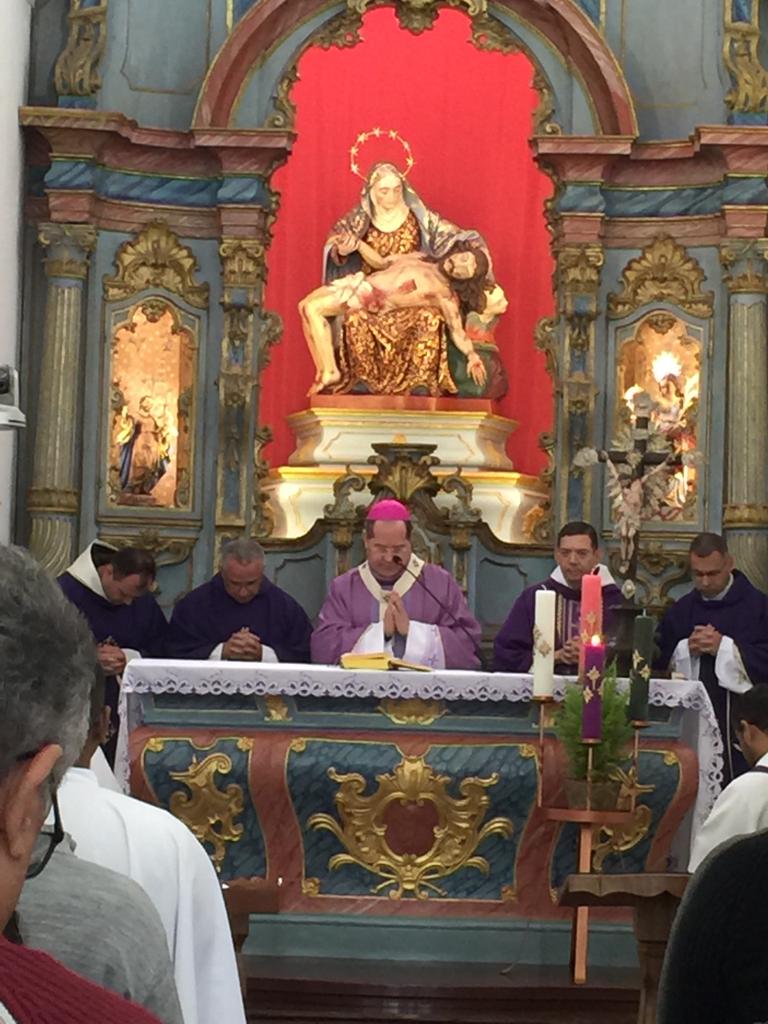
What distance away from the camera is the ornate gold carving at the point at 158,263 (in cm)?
1237

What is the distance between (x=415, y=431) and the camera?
12391 mm

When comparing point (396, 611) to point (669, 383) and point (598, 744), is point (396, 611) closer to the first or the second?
point (598, 744)

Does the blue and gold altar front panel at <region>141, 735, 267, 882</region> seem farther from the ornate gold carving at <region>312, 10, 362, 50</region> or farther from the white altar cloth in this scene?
the ornate gold carving at <region>312, 10, 362, 50</region>

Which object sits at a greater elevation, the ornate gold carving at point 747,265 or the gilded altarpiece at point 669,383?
the ornate gold carving at point 747,265

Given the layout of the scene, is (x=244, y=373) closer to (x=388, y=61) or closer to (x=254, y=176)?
(x=254, y=176)

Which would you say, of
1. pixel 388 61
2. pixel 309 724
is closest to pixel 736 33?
pixel 388 61

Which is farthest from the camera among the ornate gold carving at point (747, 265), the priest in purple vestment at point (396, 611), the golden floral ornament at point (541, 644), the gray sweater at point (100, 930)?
the ornate gold carving at point (747, 265)

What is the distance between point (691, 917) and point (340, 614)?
640 cm

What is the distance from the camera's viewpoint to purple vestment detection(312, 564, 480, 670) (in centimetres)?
888

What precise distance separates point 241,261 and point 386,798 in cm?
487

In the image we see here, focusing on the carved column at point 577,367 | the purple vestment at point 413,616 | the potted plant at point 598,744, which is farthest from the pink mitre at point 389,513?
the carved column at point 577,367

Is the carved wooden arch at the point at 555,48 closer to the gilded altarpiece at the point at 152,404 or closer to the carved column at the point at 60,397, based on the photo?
the carved column at the point at 60,397


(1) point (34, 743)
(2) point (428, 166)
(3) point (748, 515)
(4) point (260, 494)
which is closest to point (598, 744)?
(3) point (748, 515)

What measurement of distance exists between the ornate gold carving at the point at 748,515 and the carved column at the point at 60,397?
370 cm
